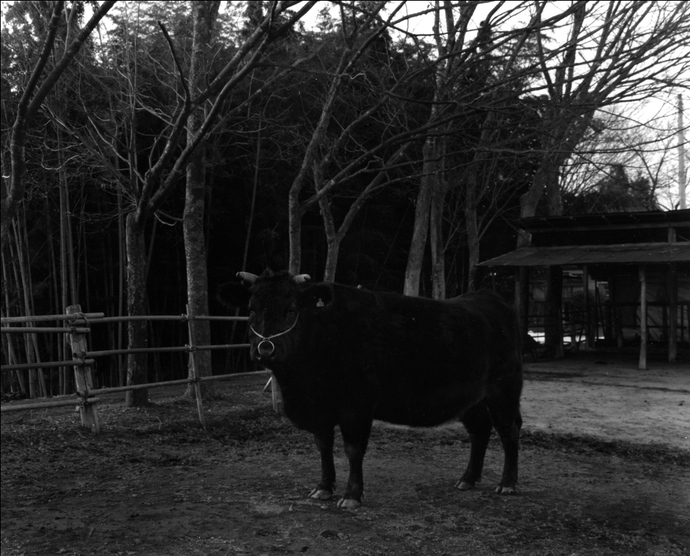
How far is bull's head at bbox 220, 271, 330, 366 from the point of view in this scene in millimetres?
4338

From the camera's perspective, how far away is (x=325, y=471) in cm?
459

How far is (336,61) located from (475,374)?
6.89 m

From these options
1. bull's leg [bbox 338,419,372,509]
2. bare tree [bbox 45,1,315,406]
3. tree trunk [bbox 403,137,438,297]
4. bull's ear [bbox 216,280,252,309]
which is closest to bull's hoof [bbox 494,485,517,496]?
bull's leg [bbox 338,419,372,509]

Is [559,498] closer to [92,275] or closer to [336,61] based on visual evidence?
[336,61]

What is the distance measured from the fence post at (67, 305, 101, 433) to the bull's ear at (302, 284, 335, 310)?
2904 mm

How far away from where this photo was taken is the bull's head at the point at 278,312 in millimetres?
4338

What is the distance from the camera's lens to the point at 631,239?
14.6 meters

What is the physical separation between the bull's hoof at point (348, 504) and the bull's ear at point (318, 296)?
118 cm

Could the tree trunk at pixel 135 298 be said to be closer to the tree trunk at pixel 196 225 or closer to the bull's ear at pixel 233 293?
the tree trunk at pixel 196 225

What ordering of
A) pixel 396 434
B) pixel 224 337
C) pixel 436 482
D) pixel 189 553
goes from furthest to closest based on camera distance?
pixel 224 337
pixel 396 434
pixel 436 482
pixel 189 553

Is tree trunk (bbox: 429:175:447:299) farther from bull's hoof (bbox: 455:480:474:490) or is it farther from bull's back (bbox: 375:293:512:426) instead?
bull's hoof (bbox: 455:480:474:490)

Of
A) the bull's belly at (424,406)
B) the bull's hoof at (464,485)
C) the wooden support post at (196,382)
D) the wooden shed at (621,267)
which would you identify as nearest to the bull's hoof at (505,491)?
the bull's hoof at (464,485)

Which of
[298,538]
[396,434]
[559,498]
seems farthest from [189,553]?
[396,434]

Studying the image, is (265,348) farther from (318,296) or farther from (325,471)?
(325,471)
